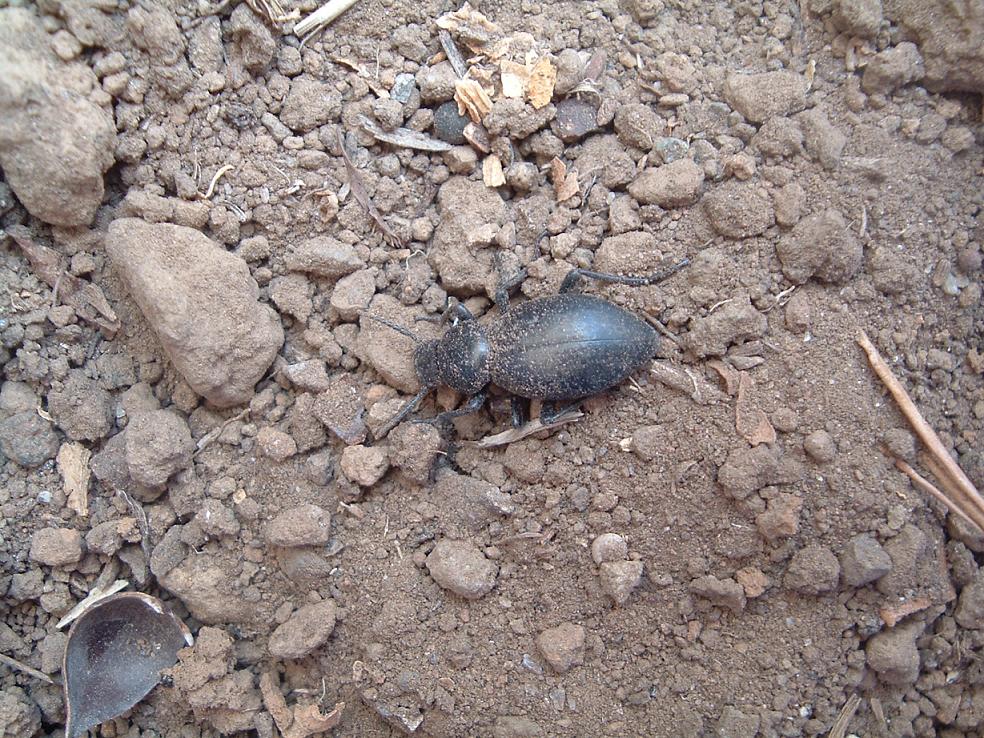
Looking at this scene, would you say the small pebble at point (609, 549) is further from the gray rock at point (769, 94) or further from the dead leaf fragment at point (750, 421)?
the gray rock at point (769, 94)

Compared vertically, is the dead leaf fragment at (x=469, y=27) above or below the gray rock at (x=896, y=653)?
above

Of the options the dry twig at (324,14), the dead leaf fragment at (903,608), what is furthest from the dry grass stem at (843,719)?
the dry twig at (324,14)

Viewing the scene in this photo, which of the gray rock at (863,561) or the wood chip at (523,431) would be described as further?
the wood chip at (523,431)

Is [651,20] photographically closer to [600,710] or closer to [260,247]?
[260,247]

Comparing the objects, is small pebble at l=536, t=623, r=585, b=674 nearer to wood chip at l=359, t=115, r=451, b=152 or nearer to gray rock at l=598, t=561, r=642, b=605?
gray rock at l=598, t=561, r=642, b=605

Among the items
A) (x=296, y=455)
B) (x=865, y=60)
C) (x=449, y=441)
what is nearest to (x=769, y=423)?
(x=449, y=441)

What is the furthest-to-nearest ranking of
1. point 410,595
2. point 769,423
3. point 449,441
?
point 449,441 < point 410,595 < point 769,423
